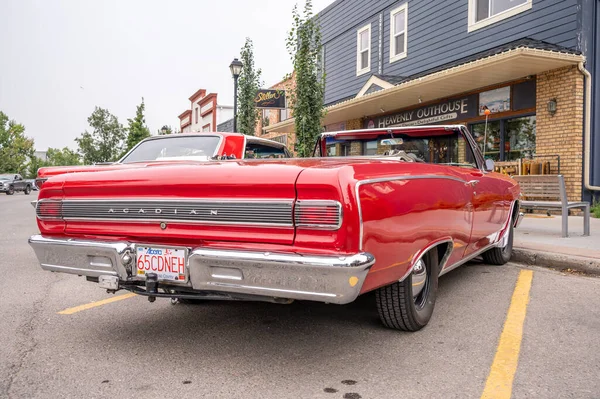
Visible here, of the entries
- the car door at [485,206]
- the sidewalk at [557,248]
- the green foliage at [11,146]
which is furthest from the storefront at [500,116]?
the green foliage at [11,146]

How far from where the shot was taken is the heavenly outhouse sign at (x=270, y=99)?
14922 millimetres

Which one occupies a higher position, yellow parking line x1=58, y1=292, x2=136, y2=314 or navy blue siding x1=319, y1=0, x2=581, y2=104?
navy blue siding x1=319, y1=0, x2=581, y2=104

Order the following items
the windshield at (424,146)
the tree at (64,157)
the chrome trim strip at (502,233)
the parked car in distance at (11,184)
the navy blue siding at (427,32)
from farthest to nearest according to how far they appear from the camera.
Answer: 1. the tree at (64,157)
2. the parked car in distance at (11,184)
3. the navy blue siding at (427,32)
4. the chrome trim strip at (502,233)
5. the windshield at (424,146)

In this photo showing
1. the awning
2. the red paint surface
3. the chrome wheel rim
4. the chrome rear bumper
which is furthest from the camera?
the awning

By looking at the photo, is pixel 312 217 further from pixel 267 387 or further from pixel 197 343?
pixel 197 343

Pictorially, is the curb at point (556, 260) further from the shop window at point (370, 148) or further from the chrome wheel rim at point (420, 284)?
the chrome wheel rim at point (420, 284)

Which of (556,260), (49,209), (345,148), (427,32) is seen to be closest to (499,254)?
(556,260)

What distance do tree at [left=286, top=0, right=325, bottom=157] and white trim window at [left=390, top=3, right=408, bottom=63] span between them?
4.72 m

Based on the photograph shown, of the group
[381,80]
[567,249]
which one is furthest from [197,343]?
[381,80]

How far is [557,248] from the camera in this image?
609 cm

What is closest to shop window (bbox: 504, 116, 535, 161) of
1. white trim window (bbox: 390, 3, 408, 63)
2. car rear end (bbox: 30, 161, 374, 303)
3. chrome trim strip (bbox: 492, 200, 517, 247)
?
white trim window (bbox: 390, 3, 408, 63)

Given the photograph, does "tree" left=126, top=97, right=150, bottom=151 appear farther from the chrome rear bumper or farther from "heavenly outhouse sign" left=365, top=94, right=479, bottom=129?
the chrome rear bumper

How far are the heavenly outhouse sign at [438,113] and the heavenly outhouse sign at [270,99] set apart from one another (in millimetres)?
3273

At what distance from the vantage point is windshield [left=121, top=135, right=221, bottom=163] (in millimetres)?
5566
